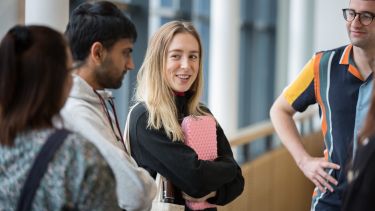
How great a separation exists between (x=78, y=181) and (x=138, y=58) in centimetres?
274

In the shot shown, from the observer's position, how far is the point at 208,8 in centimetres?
568

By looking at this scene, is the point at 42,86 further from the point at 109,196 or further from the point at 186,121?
the point at 186,121

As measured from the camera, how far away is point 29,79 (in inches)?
54.9

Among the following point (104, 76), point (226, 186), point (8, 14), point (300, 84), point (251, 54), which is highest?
point (8, 14)

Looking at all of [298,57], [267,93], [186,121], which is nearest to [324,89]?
[186,121]

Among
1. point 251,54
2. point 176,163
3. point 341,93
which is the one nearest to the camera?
point 176,163

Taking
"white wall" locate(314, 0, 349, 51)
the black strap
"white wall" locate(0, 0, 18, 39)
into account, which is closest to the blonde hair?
"white wall" locate(0, 0, 18, 39)

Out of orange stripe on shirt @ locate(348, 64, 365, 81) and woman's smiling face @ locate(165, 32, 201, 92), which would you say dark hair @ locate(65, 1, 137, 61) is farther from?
orange stripe on shirt @ locate(348, 64, 365, 81)

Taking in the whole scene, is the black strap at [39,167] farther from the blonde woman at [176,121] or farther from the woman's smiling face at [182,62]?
the woman's smiling face at [182,62]

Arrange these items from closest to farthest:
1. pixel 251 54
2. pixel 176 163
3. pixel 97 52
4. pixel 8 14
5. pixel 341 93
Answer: pixel 97 52 < pixel 176 163 < pixel 341 93 < pixel 8 14 < pixel 251 54

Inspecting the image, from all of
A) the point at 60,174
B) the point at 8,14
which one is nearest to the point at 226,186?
the point at 60,174

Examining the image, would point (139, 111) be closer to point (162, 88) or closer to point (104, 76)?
point (162, 88)

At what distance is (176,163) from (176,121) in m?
0.18

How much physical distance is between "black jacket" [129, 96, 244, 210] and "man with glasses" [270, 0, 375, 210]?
1.30ft
